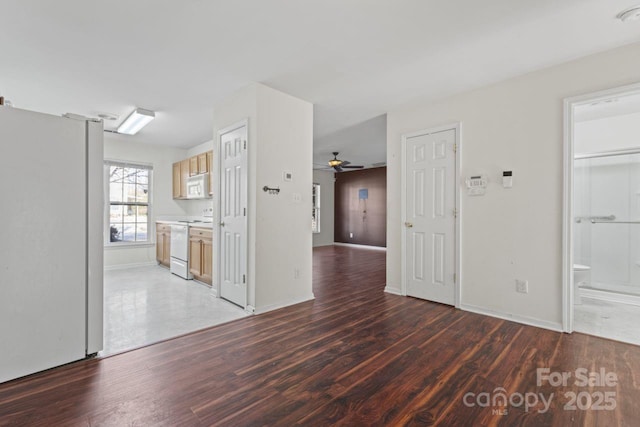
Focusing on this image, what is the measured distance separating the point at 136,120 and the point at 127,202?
2.29m

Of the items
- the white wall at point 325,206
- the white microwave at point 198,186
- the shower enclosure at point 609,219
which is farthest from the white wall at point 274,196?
the white wall at point 325,206

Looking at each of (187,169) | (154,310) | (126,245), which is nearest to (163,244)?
(126,245)

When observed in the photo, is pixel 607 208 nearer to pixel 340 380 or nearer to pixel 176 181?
pixel 340 380

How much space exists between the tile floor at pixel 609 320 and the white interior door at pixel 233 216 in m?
3.47

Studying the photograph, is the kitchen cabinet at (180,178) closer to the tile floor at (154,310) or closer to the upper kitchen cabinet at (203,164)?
the upper kitchen cabinet at (203,164)

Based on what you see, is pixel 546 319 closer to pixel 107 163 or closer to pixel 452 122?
pixel 452 122

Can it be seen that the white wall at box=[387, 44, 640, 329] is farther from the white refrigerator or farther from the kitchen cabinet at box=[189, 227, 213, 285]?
the white refrigerator

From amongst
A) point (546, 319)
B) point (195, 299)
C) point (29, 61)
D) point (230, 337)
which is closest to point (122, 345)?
point (230, 337)

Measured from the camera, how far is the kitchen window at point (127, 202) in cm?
579

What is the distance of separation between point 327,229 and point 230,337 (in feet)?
24.6

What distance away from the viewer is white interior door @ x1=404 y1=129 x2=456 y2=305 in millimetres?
3525

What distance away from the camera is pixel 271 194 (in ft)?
11.3

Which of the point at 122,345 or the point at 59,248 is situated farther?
the point at 122,345

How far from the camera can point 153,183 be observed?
6.27 m
